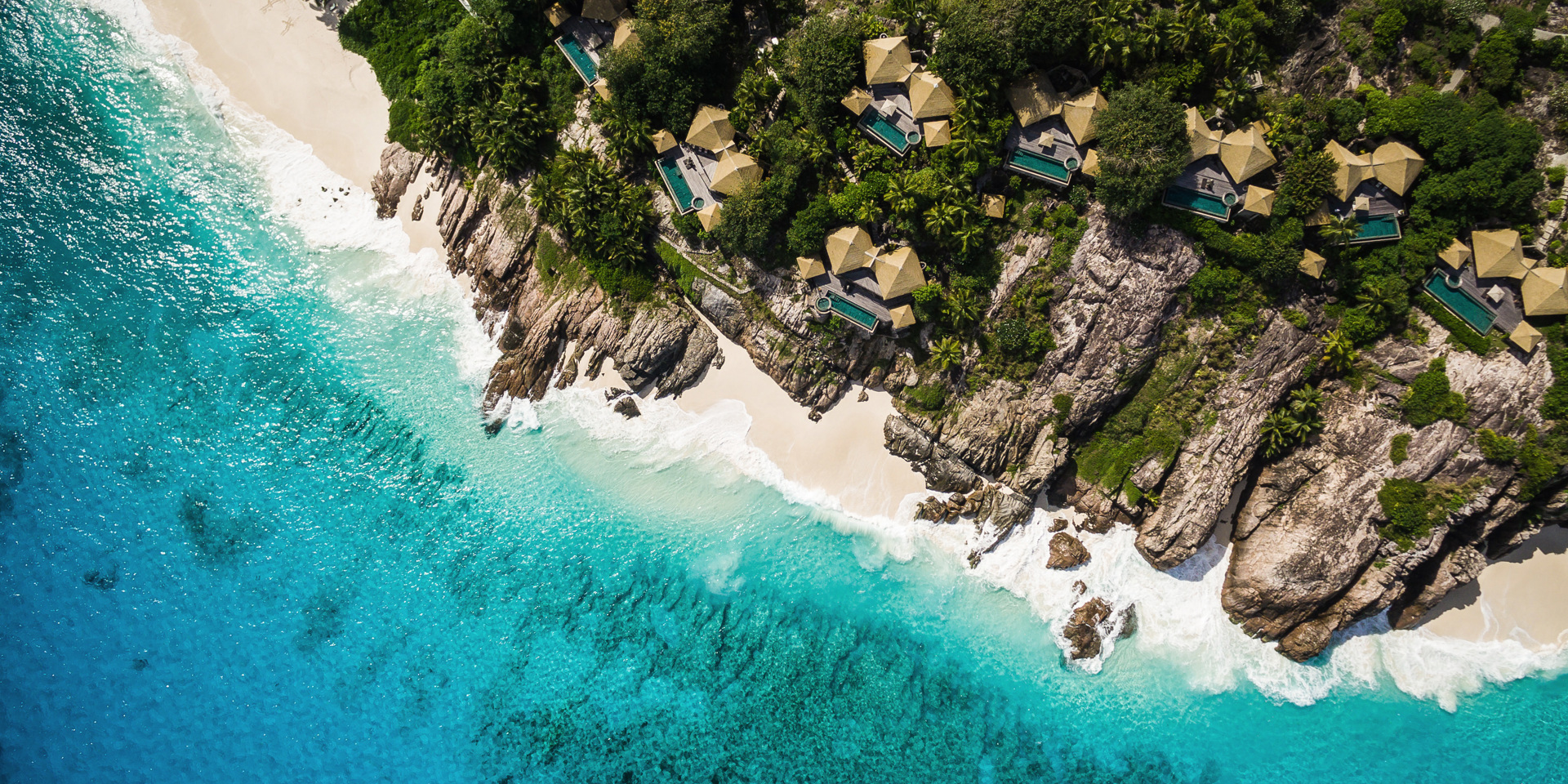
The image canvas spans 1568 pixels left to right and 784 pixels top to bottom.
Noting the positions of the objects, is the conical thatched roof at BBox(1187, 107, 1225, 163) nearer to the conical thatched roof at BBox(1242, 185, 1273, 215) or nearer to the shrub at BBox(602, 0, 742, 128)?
the conical thatched roof at BBox(1242, 185, 1273, 215)

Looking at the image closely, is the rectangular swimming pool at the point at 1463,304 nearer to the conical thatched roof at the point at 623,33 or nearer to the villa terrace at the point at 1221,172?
the villa terrace at the point at 1221,172

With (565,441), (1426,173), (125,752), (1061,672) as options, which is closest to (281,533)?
(125,752)

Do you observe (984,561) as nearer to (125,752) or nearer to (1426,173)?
(1426,173)

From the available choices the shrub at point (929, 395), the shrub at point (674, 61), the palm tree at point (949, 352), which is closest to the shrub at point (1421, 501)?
the palm tree at point (949, 352)

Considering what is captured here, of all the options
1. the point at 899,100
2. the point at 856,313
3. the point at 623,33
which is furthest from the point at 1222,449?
the point at 623,33

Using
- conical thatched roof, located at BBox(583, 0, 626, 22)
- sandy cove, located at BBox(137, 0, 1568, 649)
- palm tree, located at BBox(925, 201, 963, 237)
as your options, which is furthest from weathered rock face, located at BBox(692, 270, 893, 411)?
conical thatched roof, located at BBox(583, 0, 626, 22)

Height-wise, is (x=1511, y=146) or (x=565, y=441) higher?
(x=1511, y=146)

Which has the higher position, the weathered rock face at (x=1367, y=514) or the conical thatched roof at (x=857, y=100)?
the conical thatched roof at (x=857, y=100)
